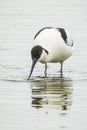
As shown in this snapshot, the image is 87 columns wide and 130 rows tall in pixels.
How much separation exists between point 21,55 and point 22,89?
3705 millimetres

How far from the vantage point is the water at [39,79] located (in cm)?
1041

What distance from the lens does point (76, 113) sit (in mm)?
10812

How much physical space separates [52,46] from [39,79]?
0.84 m

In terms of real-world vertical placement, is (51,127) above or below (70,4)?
below

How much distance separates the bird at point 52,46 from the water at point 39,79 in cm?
31

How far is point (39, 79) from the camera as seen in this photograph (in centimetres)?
1405

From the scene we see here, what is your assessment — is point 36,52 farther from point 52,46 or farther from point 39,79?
point 52,46

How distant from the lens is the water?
10.4m

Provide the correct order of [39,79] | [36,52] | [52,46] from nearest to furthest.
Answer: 1. [36,52]
2. [39,79]
3. [52,46]

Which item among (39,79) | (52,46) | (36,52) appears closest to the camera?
(36,52)

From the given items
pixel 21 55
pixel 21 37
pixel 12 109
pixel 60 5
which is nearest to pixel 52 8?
pixel 60 5

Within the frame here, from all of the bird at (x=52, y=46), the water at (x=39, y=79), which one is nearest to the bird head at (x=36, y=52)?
the bird at (x=52, y=46)

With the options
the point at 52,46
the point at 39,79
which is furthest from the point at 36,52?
the point at 52,46

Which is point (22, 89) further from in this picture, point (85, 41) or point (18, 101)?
point (85, 41)
